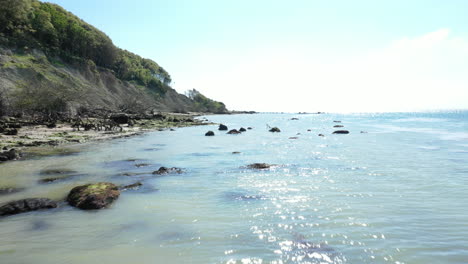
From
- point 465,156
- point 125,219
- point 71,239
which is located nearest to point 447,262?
point 125,219

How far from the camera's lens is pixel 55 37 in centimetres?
8031

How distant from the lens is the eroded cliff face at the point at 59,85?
37.3 metres

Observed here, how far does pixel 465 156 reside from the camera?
19.6 m

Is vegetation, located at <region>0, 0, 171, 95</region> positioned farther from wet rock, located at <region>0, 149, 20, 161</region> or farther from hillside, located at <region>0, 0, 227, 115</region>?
wet rock, located at <region>0, 149, 20, 161</region>

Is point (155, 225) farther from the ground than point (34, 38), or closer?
closer

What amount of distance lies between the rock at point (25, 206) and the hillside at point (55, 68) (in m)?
32.1

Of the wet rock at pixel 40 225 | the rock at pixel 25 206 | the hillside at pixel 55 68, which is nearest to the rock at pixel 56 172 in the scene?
the rock at pixel 25 206

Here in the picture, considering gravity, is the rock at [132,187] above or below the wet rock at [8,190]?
above

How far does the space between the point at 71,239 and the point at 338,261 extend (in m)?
6.18

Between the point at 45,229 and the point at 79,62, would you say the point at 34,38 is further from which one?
the point at 45,229

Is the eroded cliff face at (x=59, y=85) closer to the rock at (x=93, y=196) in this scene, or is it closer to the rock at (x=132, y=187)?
the rock at (x=132, y=187)

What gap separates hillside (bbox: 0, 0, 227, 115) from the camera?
126 feet

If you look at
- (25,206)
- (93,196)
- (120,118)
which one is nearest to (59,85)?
(120,118)

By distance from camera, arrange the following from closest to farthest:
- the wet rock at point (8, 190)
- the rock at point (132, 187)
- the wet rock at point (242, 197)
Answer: the wet rock at point (242, 197)
the wet rock at point (8, 190)
the rock at point (132, 187)
